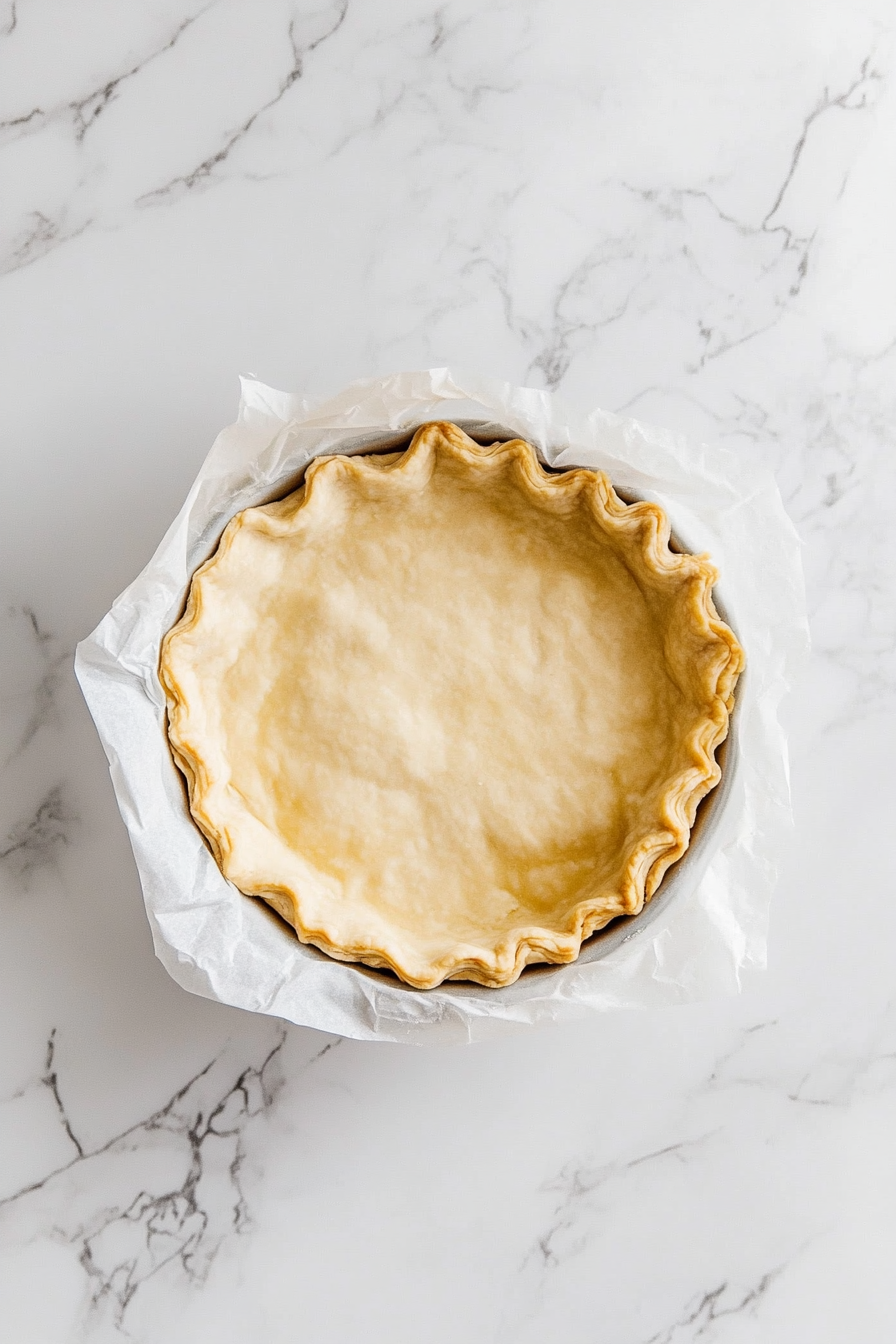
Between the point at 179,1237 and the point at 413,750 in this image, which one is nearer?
the point at 413,750

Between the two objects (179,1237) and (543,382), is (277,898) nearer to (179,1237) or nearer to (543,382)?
(179,1237)

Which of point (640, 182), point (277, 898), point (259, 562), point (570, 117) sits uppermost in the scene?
point (570, 117)

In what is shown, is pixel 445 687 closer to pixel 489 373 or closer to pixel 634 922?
pixel 634 922

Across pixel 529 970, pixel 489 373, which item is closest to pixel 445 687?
pixel 529 970

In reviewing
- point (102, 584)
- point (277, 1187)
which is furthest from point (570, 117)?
point (277, 1187)

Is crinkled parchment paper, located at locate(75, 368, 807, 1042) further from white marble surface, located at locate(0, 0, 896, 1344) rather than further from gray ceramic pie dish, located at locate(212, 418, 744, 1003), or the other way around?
white marble surface, located at locate(0, 0, 896, 1344)

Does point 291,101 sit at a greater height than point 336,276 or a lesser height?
greater

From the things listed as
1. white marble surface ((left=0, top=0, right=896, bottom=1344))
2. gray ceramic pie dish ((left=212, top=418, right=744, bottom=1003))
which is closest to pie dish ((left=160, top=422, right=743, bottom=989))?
gray ceramic pie dish ((left=212, top=418, right=744, bottom=1003))
